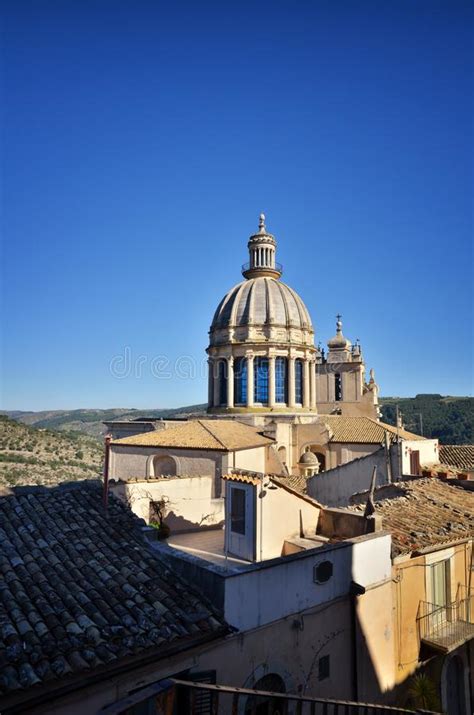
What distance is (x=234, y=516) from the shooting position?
34.3 feet

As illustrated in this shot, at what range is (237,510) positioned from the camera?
410 inches

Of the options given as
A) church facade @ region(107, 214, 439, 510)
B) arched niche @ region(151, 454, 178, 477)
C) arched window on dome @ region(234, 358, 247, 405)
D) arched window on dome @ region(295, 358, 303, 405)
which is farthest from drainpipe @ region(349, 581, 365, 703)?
arched window on dome @ region(295, 358, 303, 405)

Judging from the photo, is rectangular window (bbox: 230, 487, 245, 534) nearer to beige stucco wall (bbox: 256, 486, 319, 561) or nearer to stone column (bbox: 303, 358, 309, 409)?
beige stucco wall (bbox: 256, 486, 319, 561)

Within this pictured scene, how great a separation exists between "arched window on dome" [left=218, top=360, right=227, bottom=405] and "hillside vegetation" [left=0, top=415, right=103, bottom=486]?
18.4m

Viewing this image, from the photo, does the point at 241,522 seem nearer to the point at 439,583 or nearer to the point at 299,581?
the point at 299,581

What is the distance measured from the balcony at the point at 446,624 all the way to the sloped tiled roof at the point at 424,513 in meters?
1.35

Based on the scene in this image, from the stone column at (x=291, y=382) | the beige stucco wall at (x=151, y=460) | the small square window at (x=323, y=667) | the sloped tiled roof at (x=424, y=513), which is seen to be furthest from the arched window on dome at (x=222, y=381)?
the small square window at (x=323, y=667)

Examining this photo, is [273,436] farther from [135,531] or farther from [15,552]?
[15,552]

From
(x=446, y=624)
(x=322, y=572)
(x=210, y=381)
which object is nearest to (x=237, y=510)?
(x=322, y=572)

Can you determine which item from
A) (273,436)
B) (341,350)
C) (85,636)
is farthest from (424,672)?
(341,350)

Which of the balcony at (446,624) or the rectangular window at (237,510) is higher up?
the rectangular window at (237,510)

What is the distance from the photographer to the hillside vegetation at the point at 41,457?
4662 cm

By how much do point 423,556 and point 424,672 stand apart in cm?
244

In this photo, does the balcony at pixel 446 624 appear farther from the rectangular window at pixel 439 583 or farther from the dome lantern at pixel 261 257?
the dome lantern at pixel 261 257
